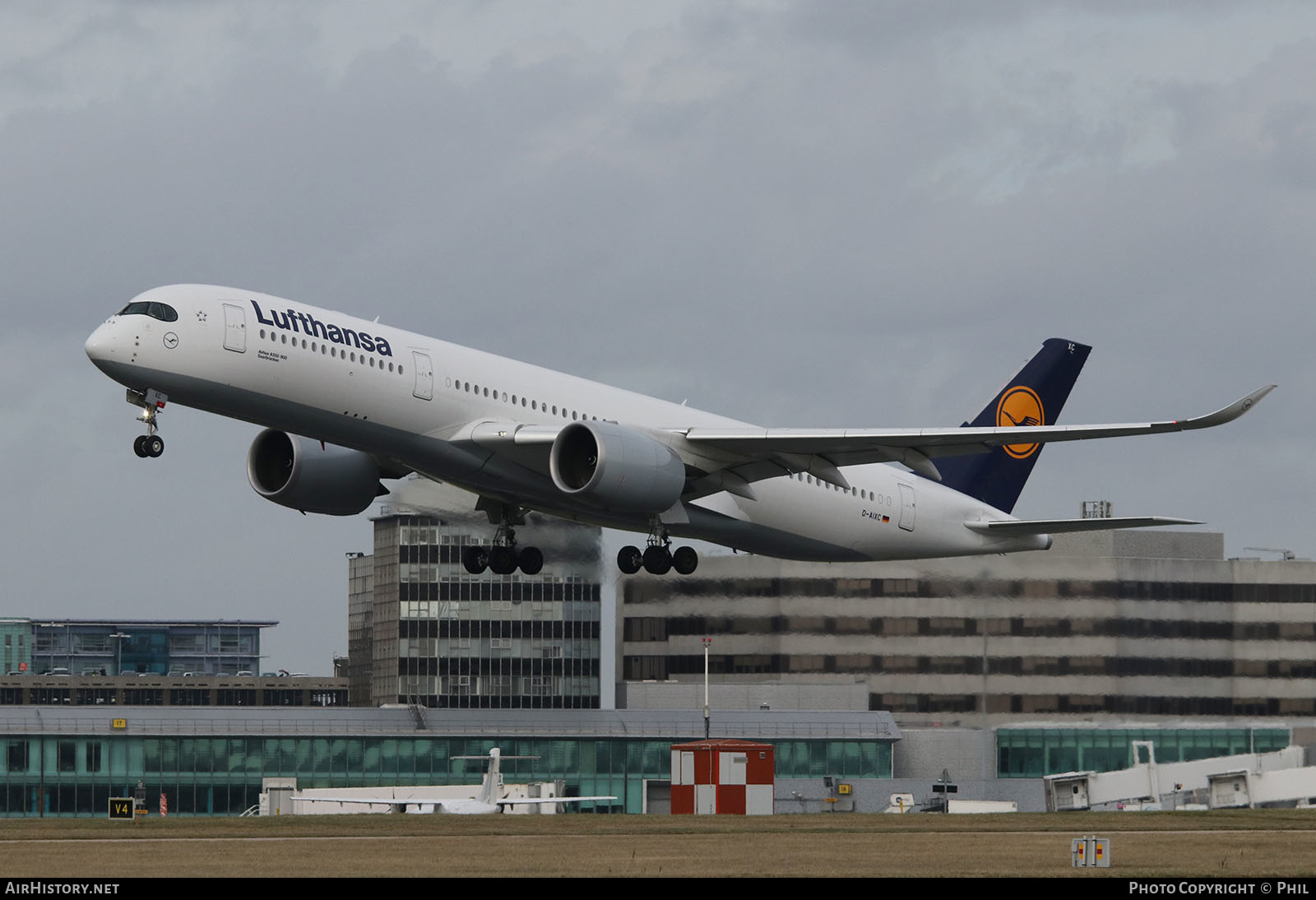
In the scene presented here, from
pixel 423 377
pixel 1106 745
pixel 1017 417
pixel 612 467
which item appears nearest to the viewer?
pixel 423 377

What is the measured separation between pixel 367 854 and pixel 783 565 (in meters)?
38.1

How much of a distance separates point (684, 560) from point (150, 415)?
13.3 meters

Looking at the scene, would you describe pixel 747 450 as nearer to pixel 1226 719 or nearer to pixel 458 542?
pixel 1226 719

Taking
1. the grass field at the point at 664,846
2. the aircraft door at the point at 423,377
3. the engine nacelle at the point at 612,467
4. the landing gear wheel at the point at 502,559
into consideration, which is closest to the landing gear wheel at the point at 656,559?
the engine nacelle at the point at 612,467

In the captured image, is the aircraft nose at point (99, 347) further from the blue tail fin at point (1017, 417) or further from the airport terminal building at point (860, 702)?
the airport terminal building at point (860, 702)

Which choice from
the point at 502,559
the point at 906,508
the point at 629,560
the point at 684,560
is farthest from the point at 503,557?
the point at 906,508

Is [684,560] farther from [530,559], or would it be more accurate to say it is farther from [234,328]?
[234,328]

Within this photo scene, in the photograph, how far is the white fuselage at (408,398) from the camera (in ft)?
131

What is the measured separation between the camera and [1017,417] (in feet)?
184

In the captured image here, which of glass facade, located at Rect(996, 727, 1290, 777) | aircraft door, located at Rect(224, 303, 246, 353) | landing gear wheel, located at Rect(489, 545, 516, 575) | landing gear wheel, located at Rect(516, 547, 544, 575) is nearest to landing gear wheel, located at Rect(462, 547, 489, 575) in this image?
landing gear wheel, located at Rect(489, 545, 516, 575)

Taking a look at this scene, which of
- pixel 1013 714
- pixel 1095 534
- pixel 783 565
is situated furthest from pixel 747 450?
pixel 1095 534

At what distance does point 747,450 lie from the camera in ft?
151

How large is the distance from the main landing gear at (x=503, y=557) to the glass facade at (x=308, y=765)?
131 feet
